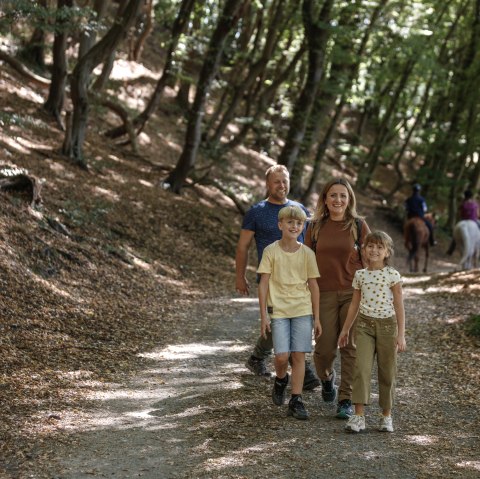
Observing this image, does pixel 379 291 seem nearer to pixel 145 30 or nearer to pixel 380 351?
pixel 380 351

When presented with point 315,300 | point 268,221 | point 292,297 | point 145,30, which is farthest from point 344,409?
point 145,30

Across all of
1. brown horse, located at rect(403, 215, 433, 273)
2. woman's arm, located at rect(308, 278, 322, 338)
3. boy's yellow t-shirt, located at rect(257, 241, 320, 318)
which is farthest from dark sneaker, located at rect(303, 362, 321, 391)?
brown horse, located at rect(403, 215, 433, 273)

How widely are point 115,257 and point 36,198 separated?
162 cm

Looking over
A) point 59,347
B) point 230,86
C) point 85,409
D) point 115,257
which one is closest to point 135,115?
point 230,86

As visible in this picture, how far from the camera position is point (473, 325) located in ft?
36.4

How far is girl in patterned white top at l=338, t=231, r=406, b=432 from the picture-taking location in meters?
6.58

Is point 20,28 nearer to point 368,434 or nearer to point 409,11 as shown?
point 409,11

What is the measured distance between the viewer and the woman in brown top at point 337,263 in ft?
23.4

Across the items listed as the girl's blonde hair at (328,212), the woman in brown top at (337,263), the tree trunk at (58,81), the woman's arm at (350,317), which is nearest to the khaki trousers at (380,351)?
the woman's arm at (350,317)

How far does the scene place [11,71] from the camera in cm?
2372

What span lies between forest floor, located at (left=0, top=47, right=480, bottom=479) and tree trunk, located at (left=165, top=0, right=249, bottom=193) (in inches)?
97.6

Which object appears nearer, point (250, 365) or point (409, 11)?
point (250, 365)

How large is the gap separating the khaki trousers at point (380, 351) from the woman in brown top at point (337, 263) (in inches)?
19.1

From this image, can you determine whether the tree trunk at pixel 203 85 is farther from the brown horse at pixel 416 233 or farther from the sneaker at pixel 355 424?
the sneaker at pixel 355 424
